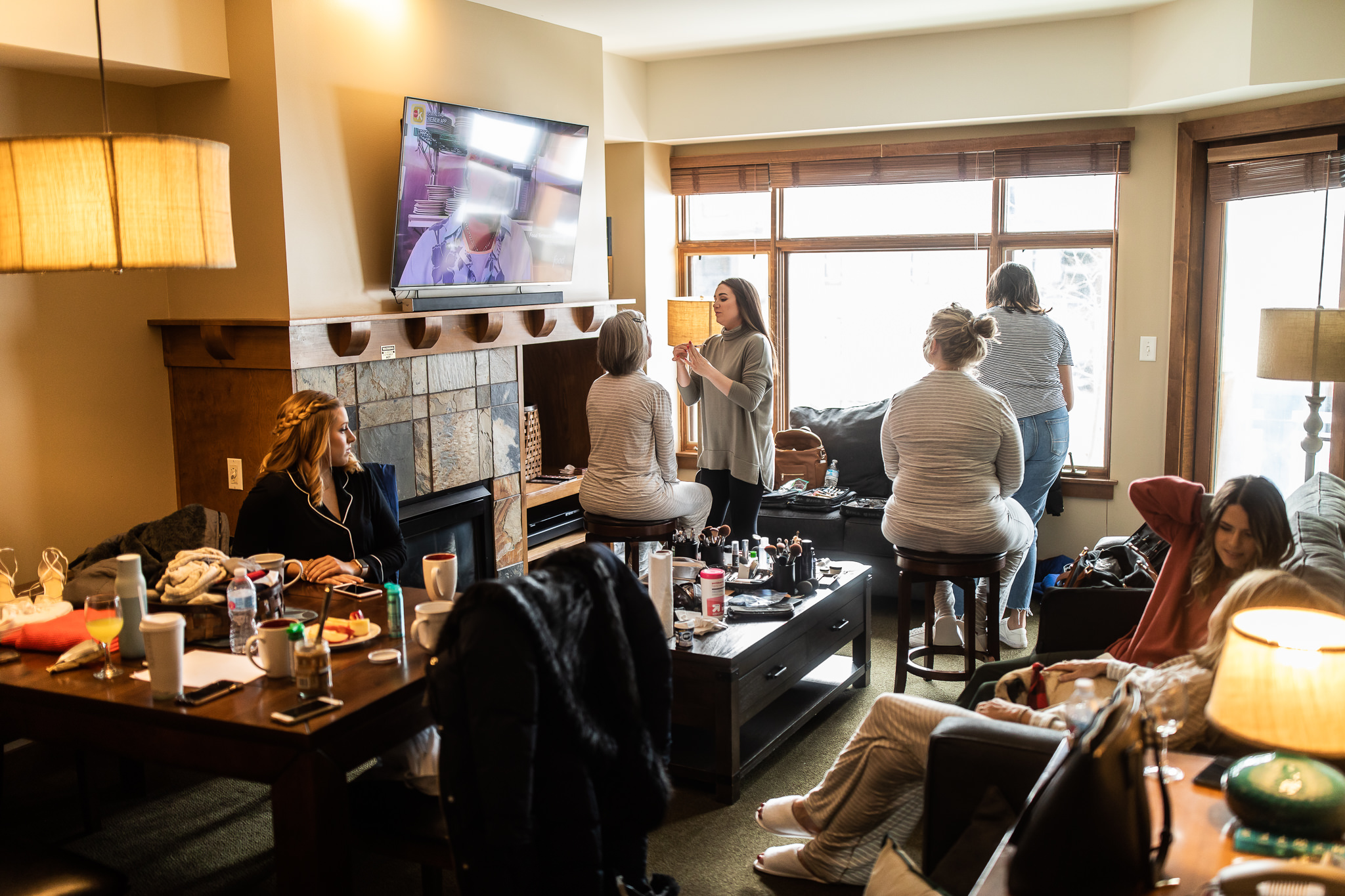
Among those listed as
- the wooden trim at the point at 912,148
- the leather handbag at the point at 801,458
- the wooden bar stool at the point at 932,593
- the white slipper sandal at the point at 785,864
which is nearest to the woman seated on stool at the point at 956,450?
the wooden bar stool at the point at 932,593

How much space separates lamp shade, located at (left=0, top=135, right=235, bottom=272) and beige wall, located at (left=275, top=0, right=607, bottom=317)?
65.2 inches

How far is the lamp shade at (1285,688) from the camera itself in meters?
1.56

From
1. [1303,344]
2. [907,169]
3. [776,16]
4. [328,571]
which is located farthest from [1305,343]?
[328,571]

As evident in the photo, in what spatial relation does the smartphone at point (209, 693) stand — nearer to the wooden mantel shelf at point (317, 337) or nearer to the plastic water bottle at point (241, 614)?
the plastic water bottle at point (241, 614)

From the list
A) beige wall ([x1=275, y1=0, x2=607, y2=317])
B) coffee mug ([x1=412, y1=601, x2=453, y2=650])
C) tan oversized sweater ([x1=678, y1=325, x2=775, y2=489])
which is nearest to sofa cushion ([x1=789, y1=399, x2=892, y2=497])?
tan oversized sweater ([x1=678, y1=325, x2=775, y2=489])

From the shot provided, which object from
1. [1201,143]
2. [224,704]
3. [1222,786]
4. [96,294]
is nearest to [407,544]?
[96,294]

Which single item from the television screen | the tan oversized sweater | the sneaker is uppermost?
the television screen

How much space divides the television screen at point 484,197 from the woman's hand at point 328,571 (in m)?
1.43

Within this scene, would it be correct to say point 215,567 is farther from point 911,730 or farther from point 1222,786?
point 1222,786

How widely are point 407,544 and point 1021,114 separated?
3523 mm

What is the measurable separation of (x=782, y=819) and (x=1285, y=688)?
1.40m

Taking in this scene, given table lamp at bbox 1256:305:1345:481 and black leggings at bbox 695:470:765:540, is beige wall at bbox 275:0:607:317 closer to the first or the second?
black leggings at bbox 695:470:765:540

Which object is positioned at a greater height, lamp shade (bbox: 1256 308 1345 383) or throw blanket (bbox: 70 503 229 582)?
lamp shade (bbox: 1256 308 1345 383)

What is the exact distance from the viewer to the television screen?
3.94 m
